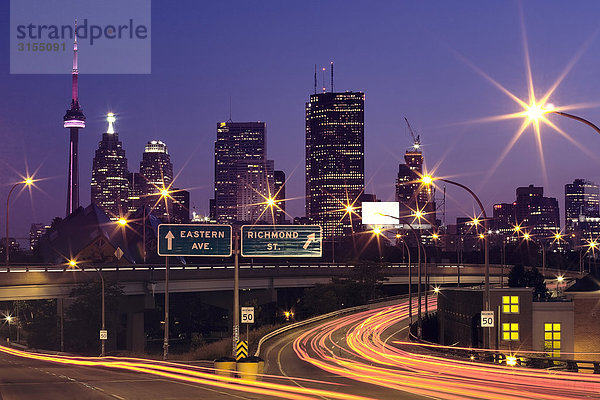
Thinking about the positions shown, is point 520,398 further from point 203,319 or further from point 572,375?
point 203,319

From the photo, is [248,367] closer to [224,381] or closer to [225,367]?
[225,367]

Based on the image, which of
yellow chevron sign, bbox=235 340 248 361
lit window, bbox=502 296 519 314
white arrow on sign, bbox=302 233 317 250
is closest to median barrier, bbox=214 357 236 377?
yellow chevron sign, bbox=235 340 248 361

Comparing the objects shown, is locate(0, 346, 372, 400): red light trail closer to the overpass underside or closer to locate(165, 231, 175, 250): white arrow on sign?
locate(165, 231, 175, 250): white arrow on sign

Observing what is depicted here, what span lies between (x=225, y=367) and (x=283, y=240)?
6974 mm

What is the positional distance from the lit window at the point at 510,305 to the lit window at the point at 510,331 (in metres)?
0.90

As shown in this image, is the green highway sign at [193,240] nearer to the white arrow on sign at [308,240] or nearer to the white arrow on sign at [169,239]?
the white arrow on sign at [169,239]

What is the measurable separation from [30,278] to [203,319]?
65.2 meters

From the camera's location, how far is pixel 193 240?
39.0 metres

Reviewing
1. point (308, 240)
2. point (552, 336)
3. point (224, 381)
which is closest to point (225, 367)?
point (224, 381)

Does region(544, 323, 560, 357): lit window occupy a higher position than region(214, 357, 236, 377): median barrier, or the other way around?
region(214, 357, 236, 377): median barrier

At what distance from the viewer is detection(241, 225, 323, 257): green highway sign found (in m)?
39.2

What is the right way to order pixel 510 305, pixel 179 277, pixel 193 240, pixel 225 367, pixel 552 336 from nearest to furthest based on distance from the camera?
pixel 225 367 → pixel 193 240 → pixel 552 336 → pixel 510 305 → pixel 179 277

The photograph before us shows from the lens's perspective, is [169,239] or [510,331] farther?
[510,331]

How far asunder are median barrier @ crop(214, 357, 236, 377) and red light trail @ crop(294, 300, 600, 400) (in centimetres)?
547
